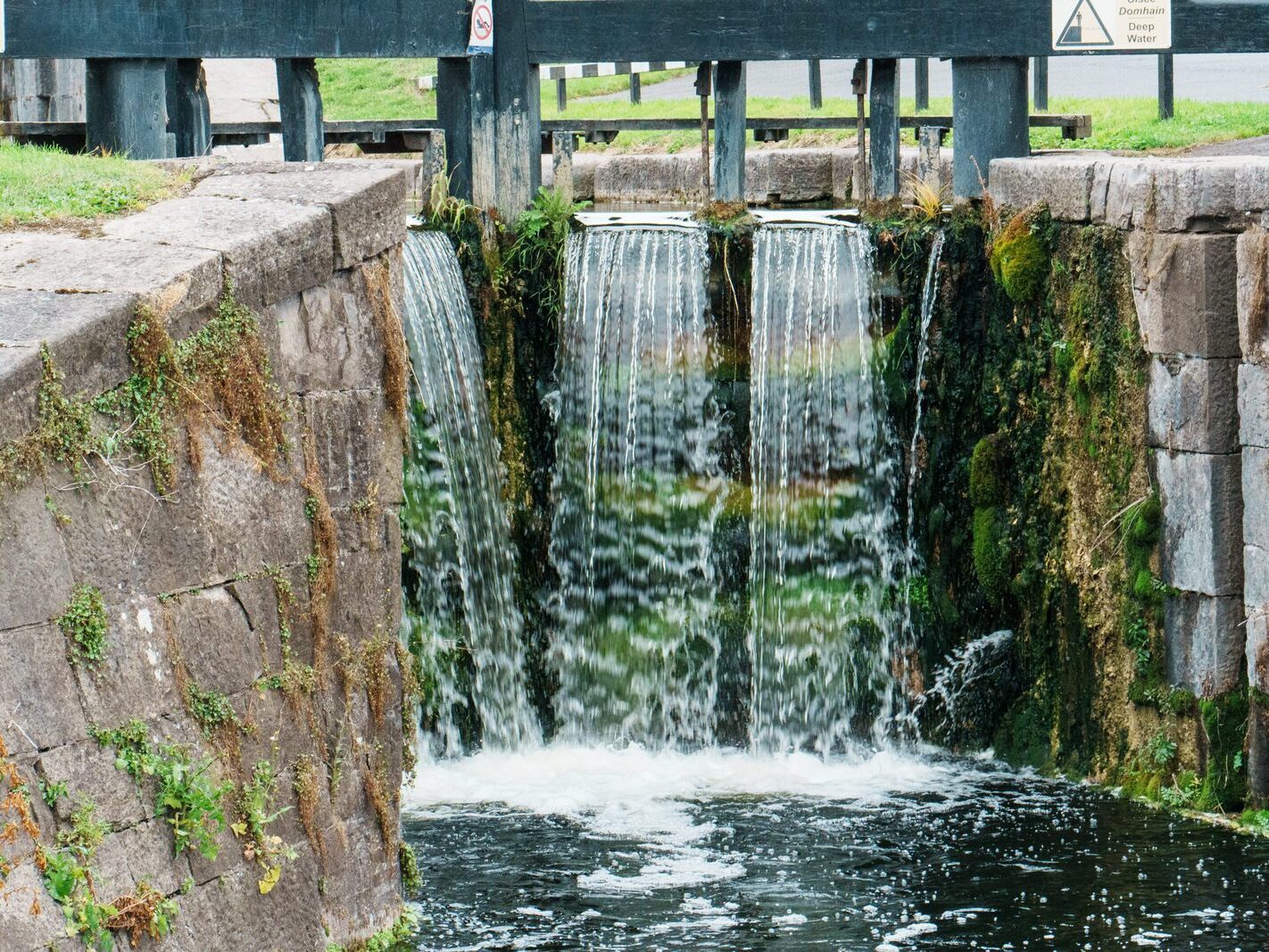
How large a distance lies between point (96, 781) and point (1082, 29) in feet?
24.6

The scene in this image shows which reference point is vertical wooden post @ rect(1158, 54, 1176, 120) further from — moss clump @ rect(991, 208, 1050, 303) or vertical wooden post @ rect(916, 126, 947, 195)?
moss clump @ rect(991, 208, 1050, 303)

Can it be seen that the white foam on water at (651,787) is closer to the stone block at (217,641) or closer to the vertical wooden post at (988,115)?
the stone block at (217,641)

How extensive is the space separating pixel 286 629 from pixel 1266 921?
12.5 ft

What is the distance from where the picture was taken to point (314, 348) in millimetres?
6051

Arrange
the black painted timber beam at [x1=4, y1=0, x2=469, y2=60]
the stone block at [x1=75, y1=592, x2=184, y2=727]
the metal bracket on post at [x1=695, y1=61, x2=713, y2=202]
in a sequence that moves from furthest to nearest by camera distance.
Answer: the metal bracket on post at [x1=695, y1=61, x2=713, y2=202] < the black painted timber beam at [x1=4, y1=0, x2=469, y2=60] < the stone block at [x1=75, y1=592, x2=184, y2=727]

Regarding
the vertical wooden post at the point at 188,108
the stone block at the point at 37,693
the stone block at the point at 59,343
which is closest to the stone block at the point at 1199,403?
the stone block at the point at 59,343

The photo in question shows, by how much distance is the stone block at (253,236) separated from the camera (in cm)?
560

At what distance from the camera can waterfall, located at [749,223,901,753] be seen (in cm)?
999

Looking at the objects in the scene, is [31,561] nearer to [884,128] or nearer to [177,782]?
[177,782]

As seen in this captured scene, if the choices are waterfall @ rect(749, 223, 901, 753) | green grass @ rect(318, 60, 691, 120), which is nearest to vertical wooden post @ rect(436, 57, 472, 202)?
waterfall @ rect(749, 223, 901, 753)

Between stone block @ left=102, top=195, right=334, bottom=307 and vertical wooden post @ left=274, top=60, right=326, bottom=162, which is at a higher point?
vertical wooden post @ left=274, top=60, right=326, bottom=162

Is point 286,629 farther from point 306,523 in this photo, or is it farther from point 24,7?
point 24,7

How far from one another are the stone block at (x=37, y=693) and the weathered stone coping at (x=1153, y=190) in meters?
5.44

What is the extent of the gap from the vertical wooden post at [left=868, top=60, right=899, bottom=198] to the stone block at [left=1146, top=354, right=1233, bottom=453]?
2910 millimetres
